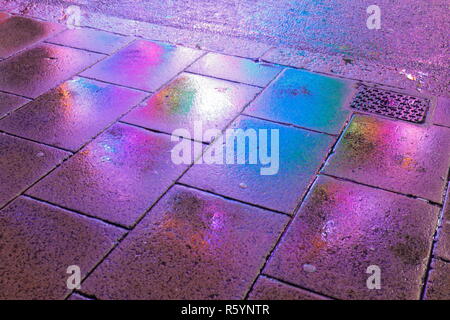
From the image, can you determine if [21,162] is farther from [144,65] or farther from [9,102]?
[144,65]

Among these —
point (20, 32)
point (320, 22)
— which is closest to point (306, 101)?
point (320, 22)

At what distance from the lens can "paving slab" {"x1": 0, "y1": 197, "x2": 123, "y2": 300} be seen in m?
2.43

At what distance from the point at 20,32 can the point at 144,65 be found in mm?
1827

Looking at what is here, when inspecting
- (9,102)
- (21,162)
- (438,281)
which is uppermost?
(9,102)

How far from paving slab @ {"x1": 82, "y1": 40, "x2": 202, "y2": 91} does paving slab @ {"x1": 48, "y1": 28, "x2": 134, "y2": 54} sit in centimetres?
15

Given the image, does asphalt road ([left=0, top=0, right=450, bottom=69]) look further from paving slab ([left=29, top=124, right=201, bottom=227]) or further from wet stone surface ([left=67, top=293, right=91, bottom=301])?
wet stone surface ([left=67, top=293, right=91, bottom=301])

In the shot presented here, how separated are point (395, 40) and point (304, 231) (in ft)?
11.2

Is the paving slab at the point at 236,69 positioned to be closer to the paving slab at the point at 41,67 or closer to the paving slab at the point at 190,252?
the paving slab at the point at 41,67

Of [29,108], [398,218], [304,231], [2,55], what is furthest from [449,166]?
[2,55]

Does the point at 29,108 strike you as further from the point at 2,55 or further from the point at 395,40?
the point at 395,40

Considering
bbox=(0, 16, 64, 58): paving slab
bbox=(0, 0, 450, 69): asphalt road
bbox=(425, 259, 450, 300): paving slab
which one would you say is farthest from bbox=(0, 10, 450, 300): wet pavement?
bbox=(0, 0, 450, 69): asphalt road

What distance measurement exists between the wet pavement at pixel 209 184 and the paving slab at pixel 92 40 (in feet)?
0.71

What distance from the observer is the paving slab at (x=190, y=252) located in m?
2.43

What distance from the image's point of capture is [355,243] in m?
2.71
